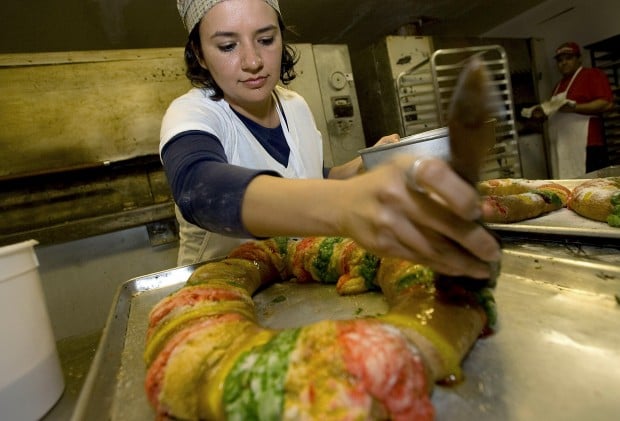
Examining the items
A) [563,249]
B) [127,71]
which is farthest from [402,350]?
[127,71]

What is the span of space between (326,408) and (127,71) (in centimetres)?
313

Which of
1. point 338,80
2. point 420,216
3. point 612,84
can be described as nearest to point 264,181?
point 420,216

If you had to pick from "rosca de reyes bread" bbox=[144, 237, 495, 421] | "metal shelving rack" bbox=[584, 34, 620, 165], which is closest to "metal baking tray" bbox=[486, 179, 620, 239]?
"rosca de reyes bread" bbox=[144, 237, 495, 421]

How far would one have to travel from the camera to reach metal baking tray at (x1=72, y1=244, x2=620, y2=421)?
593 millimetres

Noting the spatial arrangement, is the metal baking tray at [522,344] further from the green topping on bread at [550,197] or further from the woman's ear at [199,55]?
the woman's ear at [199,55]

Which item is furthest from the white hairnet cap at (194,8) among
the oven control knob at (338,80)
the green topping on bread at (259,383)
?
the oven control knob at (338,80)

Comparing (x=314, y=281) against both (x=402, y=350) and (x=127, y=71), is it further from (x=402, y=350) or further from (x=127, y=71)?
(x=127, y=71)

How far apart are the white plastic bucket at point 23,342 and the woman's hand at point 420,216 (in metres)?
0.97

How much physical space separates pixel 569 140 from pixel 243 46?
14.8 ft

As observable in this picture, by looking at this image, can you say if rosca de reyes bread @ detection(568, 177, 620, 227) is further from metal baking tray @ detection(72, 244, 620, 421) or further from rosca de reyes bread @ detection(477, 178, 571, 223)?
metal baking tray @ detection(72, 244, 620, 421)

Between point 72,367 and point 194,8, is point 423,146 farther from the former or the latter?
point 72,367

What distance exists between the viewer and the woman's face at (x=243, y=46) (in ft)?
4.05

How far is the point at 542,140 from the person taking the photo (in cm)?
511

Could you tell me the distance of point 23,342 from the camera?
1006mm
